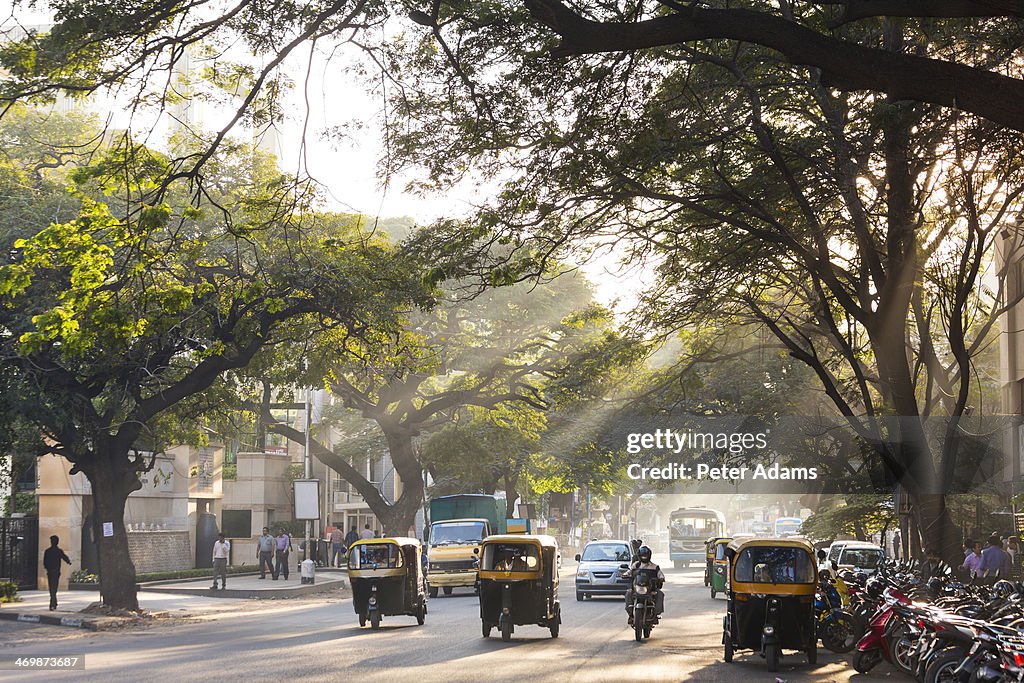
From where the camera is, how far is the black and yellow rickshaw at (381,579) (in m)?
24.0

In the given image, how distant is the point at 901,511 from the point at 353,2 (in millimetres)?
18789

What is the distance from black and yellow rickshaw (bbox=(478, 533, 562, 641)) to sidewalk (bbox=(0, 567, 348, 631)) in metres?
8.25

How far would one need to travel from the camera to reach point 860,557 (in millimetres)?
32781

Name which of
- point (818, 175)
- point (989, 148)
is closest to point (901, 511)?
point (818, 175)

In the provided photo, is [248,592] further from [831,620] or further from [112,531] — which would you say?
[831,620]

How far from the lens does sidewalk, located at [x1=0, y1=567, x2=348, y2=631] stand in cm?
2550

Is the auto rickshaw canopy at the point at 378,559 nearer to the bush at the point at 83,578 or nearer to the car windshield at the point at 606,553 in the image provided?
the car windshield at the point at 606,553

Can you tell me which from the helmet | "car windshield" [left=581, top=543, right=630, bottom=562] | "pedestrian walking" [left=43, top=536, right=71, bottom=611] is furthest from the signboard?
the helmet

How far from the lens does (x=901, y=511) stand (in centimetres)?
2727

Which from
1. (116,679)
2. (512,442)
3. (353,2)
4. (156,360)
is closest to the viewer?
(353,2)

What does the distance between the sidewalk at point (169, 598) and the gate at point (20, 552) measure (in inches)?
47.7

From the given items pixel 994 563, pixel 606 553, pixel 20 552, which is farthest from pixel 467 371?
pixel 994 563

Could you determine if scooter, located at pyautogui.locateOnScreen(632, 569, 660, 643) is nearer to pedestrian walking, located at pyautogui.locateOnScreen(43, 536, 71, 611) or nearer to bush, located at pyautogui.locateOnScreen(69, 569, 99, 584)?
pedestrian walking, located at pyautogui.locateOnScreen(43, 536, 71, 611)

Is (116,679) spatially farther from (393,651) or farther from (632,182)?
(632,182)
